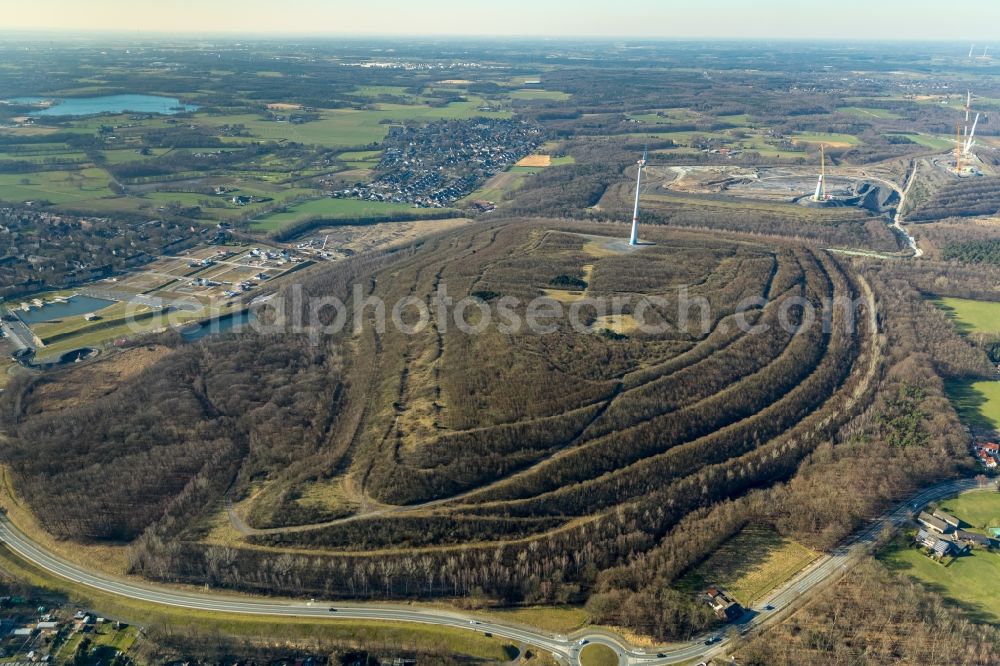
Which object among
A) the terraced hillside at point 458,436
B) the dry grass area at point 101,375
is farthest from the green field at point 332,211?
the dry grass area at point 101,375

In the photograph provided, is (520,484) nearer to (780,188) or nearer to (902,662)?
(902,662)

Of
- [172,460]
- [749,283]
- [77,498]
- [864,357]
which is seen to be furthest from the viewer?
[749,283]

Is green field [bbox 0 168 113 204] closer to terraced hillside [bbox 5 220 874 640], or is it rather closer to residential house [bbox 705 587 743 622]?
terraced hillside [bbox 5 220 874 640]

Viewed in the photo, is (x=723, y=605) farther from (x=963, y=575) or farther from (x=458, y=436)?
(x=458, y=436)

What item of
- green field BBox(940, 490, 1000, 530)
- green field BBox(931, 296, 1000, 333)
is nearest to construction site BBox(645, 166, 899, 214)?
green field BBox(931, 296, 1000, 333)

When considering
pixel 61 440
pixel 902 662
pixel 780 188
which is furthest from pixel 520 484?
pixel 780 188

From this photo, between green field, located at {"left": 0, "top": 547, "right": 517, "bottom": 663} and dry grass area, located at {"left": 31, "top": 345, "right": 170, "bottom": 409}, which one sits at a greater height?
dry grass area, located at {"left": 31, "top": 345, "right": 170, "bottom": 409}
